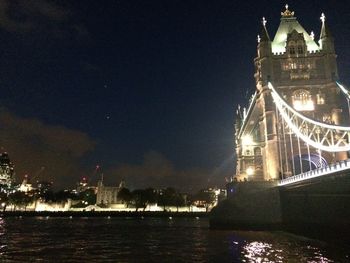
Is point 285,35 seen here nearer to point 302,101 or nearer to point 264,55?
point 264,55

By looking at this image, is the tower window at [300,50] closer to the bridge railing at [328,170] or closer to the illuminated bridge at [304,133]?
the illuminated bridge at [304,133]

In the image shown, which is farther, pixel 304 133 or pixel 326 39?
pixel 326 39

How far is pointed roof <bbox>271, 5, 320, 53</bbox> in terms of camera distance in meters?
64.8

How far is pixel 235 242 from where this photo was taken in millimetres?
34156

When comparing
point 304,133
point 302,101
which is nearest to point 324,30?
point 302,101

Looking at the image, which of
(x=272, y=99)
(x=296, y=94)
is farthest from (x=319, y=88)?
(x=272, y=99)

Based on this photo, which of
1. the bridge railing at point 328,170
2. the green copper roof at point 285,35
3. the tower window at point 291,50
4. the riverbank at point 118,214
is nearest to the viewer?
the bridge railing at point 328,170

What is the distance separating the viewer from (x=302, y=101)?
59906mm

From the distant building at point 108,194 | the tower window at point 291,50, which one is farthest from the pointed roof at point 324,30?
the distant building at point 108,194

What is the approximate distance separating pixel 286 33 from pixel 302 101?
49.0 ft

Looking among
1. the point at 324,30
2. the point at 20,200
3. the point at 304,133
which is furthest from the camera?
the point at 20,200

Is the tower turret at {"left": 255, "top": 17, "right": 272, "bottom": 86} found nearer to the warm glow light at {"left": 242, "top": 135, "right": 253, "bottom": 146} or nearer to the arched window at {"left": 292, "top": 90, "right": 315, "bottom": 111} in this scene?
the arched window at {"left": 292, "top": 90, "right": 315, "bottom": 111}

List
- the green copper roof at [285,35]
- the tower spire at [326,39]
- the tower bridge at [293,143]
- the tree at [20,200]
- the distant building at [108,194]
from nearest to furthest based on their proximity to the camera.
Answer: the tower bridge at [293,143] < the tower spire at [326,39] < the green copper roof at [285,35] < the tree at [20,200] < the distant building at [108,194]

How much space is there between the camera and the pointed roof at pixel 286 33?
64.8 m
